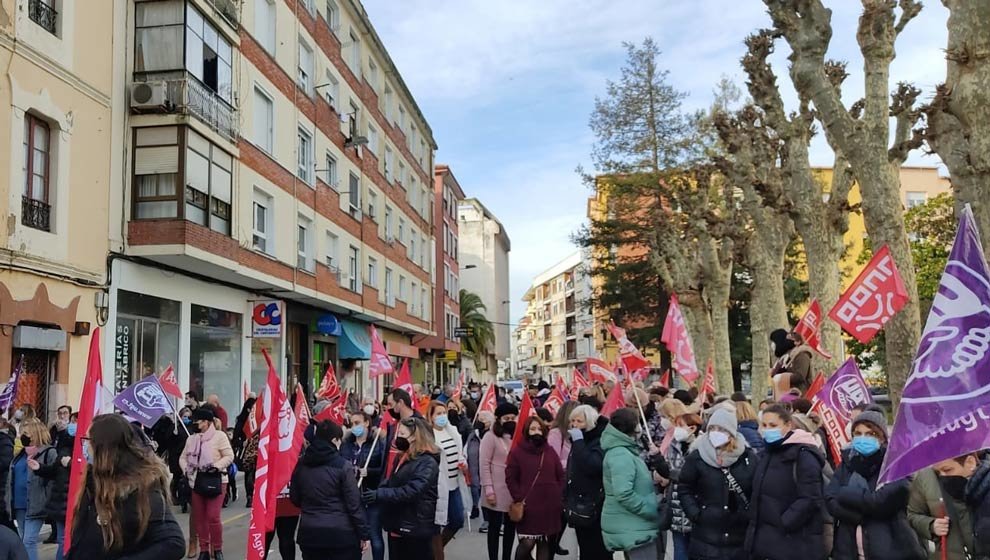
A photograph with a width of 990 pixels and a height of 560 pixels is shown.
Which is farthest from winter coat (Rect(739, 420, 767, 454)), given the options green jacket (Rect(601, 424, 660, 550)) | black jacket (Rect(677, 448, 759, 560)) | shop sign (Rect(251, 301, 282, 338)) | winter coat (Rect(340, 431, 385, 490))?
shop sign (Rect(251, 301, 282, 338))

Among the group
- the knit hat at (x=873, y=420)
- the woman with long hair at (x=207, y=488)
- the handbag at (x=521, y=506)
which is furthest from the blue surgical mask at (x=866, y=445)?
the woman with long hair at (x=207, y=488)

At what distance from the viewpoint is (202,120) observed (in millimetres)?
19641

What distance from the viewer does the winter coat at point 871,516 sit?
5.68 metres

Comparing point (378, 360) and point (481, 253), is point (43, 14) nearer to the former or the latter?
point (378, 360)

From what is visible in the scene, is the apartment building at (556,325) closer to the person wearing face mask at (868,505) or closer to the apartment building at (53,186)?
the apartment building at (53,186)

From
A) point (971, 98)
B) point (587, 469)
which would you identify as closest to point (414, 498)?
point (587, 469)

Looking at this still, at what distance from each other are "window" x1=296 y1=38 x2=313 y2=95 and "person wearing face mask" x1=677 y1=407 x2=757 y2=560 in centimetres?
2343

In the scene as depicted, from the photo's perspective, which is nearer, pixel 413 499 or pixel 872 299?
pixel 413 499

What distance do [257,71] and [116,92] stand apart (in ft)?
18.7

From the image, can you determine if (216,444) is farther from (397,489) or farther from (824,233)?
(824,233)

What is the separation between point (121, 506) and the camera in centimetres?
408

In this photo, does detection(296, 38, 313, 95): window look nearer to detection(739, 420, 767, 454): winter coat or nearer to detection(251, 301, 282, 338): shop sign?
detection(251, 301, 282, 338): shop sign

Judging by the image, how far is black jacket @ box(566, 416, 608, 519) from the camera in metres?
7.80

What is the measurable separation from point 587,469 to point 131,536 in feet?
14.8
